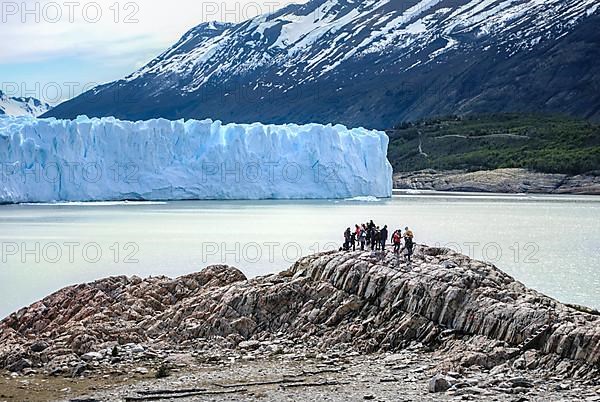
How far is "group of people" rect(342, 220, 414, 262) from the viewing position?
1898 centimetres

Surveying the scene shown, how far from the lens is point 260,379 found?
14.6 m

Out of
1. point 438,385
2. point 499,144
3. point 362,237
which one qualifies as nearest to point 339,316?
point 362,237

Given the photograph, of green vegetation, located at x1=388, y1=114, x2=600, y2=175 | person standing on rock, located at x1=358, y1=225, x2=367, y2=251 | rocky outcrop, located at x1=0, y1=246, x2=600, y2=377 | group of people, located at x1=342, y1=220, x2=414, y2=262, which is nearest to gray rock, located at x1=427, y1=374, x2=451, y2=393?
rocky outcrop, located at x1=0, y1=246, x2=600, y2=377

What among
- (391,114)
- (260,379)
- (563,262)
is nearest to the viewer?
(260,379)

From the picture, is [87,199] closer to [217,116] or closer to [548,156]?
[548,156]

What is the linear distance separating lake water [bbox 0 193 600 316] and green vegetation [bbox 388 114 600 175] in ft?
65.6

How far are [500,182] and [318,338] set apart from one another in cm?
6845

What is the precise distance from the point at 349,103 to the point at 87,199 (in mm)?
125876

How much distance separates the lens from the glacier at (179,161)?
55844 millimetres

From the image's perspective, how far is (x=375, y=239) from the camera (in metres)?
20.3

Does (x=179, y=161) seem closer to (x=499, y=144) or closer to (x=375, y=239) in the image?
(x=375, y=239)

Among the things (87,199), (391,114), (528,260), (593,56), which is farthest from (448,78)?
(528,260)

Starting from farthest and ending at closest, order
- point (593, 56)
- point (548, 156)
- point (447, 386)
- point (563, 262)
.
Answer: point (593, 56), point (548, 156), point (563, 262), point (447, 386)

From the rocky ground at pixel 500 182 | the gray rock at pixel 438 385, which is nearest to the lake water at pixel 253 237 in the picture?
the gray rock at pixel 438 385
